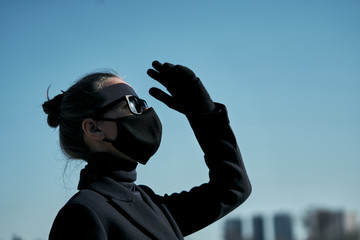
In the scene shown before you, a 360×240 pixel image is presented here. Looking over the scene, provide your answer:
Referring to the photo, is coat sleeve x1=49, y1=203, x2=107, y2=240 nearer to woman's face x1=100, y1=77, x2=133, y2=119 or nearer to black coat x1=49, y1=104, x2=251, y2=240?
black coat x1=49, y1=104, x2=251, y2=240

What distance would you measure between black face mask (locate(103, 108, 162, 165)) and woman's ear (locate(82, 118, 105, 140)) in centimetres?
7

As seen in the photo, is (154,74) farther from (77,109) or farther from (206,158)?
(206,158)

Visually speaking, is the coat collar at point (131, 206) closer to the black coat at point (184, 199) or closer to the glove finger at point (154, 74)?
the black coat at point (184, 199)

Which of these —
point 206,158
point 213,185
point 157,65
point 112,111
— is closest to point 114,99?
point 112,111

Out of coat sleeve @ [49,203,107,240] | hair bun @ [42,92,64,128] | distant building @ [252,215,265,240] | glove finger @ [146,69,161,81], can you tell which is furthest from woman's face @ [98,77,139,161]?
distant building @ [252,215,265,240]

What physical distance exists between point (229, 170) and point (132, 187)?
63 centimetres

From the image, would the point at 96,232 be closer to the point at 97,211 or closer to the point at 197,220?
the point at 97,211

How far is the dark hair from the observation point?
143 inches

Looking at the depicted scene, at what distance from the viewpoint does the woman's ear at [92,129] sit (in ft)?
11.7

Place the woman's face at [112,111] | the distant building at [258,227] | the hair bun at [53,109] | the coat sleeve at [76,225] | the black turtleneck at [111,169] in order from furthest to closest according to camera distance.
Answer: the distant building at [258,227]
the hair bun at [53,109]
the woman's face at [112,111]
the black turtleneck at [111,169]
the coat sleeve at [76,225]

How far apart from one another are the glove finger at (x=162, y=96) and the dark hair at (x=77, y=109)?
1.01 ft

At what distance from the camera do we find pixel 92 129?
11.8ft

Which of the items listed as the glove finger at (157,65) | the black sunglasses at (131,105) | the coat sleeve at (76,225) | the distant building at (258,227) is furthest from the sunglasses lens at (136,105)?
the distant building at (258,227)

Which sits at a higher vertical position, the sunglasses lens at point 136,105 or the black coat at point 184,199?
the sunglasses lens at point 136,105
